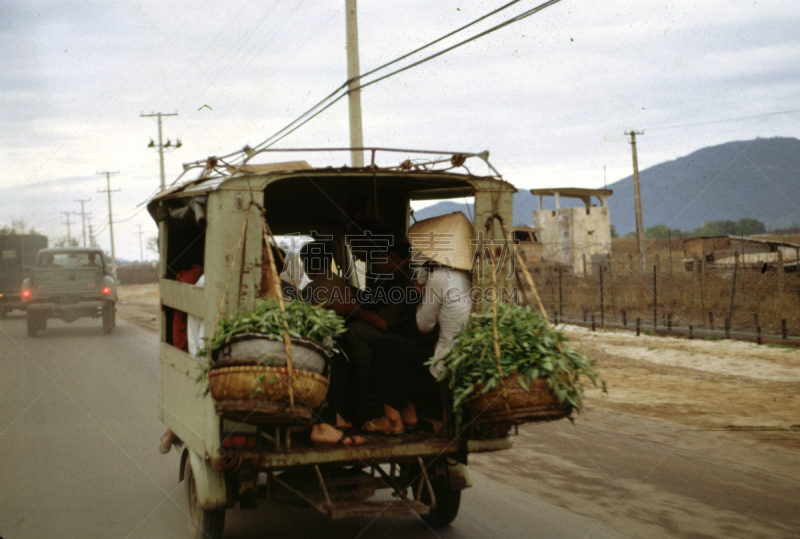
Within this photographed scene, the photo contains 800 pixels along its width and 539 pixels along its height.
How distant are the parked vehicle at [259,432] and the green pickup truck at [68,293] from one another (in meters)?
15.6

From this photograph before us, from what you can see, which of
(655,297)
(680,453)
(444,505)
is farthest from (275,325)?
(655,297)

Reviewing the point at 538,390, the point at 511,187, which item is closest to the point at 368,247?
the point at 511,187

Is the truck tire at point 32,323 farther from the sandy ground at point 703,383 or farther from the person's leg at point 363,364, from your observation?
the person's leg at point 363,364

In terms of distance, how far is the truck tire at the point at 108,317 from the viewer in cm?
2013

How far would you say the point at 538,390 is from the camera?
151 inches

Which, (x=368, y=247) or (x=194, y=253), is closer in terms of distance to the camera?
(x=194, y=253)

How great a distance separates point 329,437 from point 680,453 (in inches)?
170

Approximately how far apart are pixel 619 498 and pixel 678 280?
11481 millimetres

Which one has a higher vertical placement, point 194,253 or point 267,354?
point 194,253

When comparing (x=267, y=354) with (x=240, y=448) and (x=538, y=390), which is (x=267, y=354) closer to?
(x=240, y=448)

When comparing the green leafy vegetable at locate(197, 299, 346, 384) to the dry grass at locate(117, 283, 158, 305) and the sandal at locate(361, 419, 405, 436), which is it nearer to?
the sandal at locate(361, 419, 405, 436)

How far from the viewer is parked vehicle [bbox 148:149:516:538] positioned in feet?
13.6

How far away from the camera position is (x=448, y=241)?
4887mm

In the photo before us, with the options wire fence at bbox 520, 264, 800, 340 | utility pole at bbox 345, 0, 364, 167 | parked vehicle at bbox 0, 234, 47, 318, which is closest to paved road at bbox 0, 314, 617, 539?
utility pole at bbox 345, 0, 364, 167
